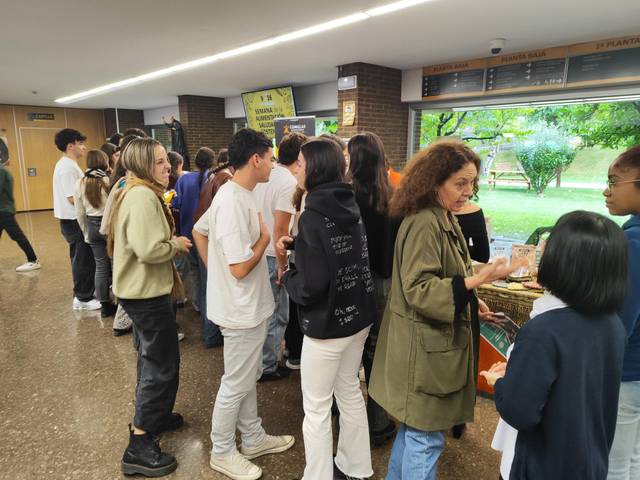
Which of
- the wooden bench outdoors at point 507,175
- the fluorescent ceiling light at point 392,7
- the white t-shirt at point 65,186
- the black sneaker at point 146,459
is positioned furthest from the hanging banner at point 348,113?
the black sneaker at point 146,459

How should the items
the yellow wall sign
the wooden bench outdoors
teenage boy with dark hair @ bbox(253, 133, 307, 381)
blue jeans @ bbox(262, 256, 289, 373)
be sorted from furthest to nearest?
1. the yellow wall sign
2. the wooden bench outdoors
3. blue jeans @ bbox(262, 256, 289, 373)
4. teenage boy with dark hair @ bbox(253, 133, 307, 381)

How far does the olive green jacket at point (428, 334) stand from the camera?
1.37m

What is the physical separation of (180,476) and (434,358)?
143cm

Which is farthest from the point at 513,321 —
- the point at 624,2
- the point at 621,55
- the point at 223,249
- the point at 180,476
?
the point at 621,55

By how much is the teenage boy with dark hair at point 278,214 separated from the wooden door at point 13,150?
10763 millimetres

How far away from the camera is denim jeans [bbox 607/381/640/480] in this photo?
4.51 ft

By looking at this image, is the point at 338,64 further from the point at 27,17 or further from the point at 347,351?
the point at 347,351

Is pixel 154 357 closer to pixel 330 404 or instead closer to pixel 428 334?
pixel 330 404

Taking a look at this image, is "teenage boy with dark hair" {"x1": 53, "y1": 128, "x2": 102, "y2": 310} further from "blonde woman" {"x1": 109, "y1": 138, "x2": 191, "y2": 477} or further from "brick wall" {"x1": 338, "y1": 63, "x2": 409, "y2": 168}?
"brick wall" {"x1": 338, "y1": 63, "x2": 409, "y2": 168}

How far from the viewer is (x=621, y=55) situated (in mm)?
3990

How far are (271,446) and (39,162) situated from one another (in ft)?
39.6

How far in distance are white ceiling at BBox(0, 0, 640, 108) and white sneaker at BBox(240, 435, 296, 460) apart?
309 centimetres

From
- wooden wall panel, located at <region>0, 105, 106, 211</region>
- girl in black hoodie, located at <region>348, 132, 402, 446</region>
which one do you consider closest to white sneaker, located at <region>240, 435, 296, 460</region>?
girl in black hoodie, located at <region>348, 132, 402, 446</region>

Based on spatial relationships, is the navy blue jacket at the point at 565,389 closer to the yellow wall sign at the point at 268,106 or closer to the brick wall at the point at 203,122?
the yellow wall sign at the point at 268,106
